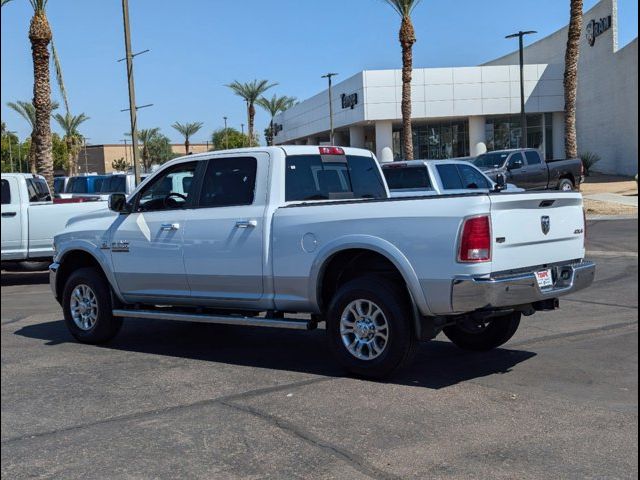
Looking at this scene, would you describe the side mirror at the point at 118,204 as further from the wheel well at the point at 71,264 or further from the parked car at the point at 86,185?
the parked car at the point at 86,185

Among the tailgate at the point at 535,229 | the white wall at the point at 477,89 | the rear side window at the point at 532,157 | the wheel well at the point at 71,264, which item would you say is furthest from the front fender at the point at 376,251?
the white wall at the point at 477,89

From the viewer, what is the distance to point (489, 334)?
23.4 feet

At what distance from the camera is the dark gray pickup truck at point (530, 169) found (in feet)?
80.2

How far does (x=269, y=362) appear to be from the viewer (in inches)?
276

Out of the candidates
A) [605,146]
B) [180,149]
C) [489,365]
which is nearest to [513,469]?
[489,365]

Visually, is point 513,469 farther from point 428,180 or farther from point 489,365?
point 428,180

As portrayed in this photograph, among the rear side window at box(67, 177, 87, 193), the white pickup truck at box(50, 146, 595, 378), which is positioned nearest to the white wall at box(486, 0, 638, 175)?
the rear side window at box(67, 177, 87, 193)

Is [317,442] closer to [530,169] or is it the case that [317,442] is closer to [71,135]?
[530,169]

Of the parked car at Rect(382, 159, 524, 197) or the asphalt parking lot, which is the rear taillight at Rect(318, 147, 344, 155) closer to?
the asphalt parking lot

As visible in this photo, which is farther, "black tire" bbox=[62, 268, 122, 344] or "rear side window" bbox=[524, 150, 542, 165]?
"rear side window" bbox=[524, 150, 542, 165]

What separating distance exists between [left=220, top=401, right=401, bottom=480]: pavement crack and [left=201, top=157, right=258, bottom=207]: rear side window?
2225 mm

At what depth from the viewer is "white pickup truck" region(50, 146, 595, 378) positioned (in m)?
5.63

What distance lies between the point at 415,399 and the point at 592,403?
130 cm

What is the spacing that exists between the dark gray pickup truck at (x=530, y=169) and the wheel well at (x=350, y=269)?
59.1ft
